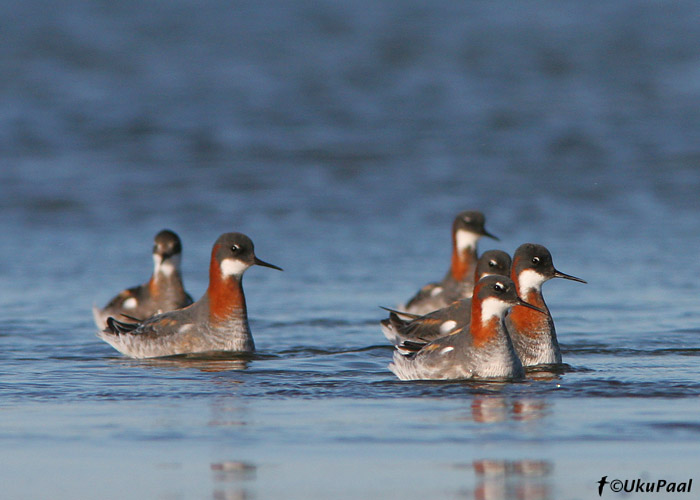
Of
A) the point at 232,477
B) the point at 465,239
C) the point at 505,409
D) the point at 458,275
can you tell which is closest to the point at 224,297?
the point at 458,275

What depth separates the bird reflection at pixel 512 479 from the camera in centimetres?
704

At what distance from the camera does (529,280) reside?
12.6 m

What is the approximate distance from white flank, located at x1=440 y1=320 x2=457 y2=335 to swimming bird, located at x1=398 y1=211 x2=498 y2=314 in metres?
2.23

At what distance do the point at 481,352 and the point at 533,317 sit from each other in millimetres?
1448

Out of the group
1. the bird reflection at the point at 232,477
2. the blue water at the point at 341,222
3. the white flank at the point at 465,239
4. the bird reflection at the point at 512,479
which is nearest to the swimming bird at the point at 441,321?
the blue water at the point at 341,222

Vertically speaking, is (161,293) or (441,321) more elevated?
(161,293)

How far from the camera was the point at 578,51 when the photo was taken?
36.2 metres

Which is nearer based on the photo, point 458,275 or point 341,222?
point 458,275

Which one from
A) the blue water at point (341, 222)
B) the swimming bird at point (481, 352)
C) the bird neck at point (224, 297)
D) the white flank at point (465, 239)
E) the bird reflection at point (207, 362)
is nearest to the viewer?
the blue water at point (341, 222)

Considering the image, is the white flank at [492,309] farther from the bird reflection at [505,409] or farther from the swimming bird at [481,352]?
the bird reflection at [505,409]

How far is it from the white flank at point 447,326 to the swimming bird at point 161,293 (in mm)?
3652

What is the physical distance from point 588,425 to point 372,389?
89.0 inches

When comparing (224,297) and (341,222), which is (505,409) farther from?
(341,222)

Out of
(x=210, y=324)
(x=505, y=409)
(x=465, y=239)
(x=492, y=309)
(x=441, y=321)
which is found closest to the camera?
(x=505, y=409)
